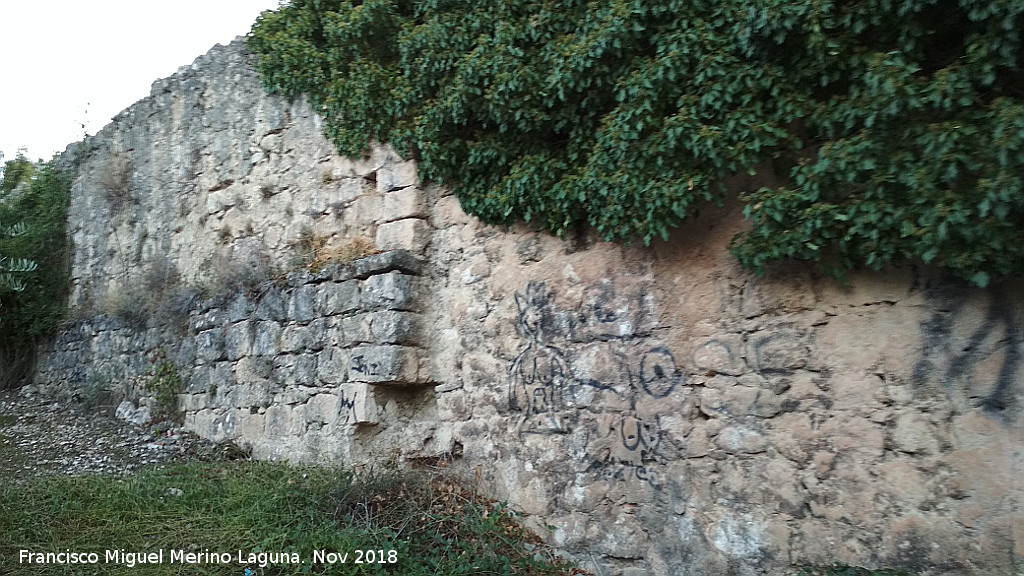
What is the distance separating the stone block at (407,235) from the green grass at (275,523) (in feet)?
5.15

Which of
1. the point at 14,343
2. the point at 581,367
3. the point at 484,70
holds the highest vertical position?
the point at 484,70

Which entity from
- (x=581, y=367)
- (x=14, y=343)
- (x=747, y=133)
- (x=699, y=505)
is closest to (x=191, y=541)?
(x=581, y=367)

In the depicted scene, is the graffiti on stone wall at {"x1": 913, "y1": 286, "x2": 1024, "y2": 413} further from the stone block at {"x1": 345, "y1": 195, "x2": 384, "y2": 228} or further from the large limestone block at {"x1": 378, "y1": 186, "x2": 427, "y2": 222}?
the stone block at {"x1": 345, "y1": 195, "x2": 384, "y2": 228}

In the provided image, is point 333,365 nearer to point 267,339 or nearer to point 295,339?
point 295,339

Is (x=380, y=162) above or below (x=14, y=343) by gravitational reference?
above

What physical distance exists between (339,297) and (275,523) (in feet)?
5.65

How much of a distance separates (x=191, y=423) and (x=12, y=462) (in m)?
1.37

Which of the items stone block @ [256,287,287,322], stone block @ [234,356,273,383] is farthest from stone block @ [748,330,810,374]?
stone block @ [234,356,273,383]

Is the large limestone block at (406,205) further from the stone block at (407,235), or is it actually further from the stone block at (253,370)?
the stone block at (253,370)

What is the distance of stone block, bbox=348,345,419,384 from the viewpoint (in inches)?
205

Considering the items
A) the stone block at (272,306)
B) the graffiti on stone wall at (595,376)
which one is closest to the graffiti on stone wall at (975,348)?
the graffiti on stone wall at (595,376)

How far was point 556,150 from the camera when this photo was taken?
476cm

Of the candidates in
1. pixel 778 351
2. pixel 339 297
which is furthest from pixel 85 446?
pixel 778 351

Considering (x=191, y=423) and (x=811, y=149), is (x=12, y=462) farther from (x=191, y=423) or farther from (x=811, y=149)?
(x=811, y=149)
